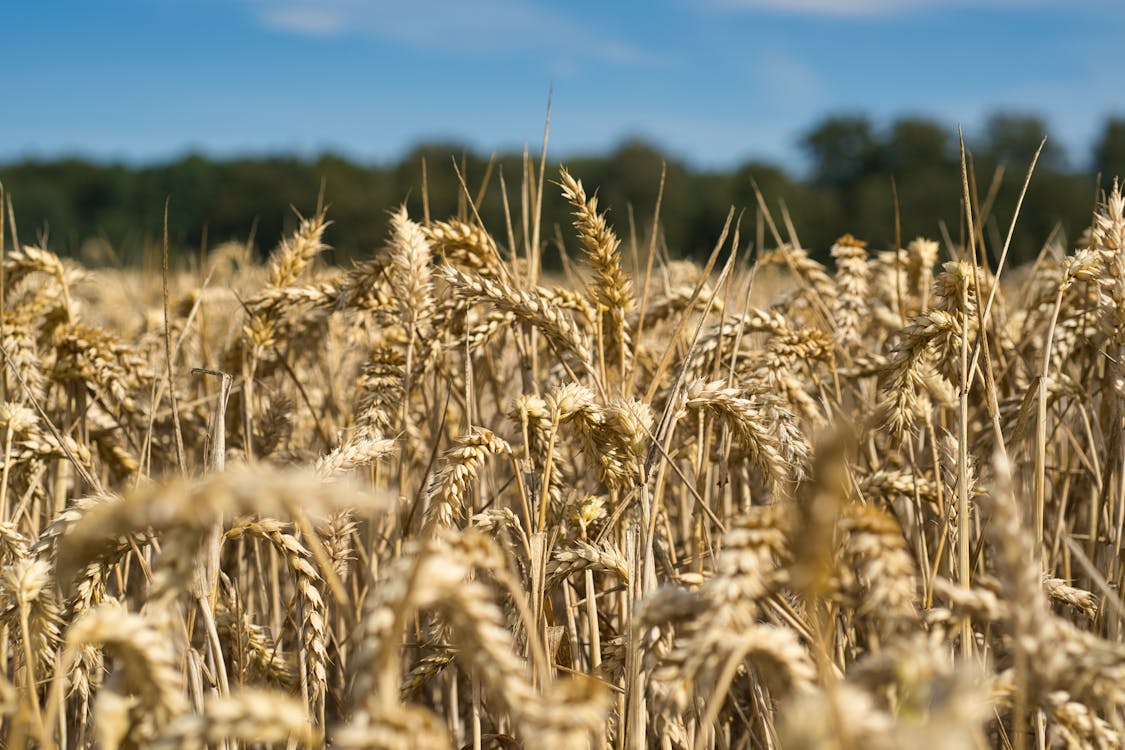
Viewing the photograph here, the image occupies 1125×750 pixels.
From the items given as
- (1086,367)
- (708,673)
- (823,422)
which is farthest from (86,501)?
(1086,367)

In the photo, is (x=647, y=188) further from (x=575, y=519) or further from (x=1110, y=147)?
(x=575, y=519)

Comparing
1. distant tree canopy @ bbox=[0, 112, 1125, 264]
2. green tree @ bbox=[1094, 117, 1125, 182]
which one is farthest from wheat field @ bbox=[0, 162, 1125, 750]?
green tree @ bbox=[1094, 117, 1125, 182]

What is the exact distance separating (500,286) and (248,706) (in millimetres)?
1070

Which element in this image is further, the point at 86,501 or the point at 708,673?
the point at 86,501

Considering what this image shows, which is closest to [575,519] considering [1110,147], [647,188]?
[647,188]

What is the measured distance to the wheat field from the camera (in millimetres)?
762

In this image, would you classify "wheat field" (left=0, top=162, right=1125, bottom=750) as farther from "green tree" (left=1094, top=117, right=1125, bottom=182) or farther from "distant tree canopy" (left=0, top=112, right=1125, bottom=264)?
"green tree" (left=1094, top=117, right=1125, bottom=182)

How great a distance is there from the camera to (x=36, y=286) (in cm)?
268

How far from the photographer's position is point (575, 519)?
5.76 ft

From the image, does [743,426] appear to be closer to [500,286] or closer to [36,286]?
[500,286]

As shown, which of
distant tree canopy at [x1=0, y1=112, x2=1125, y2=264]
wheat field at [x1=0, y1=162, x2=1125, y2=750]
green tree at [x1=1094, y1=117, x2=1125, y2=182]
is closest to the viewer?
wheat field at [x1=0, y1=162, x2=1125, y2=750]

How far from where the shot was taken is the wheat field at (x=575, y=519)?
76 cm

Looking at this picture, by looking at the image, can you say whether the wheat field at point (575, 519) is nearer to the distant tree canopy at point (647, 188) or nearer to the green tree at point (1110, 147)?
the distant tree canopy at point (647, 188)

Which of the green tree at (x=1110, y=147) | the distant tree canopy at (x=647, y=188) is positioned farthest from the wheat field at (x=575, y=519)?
the green tree at (x=1110, y=147)
